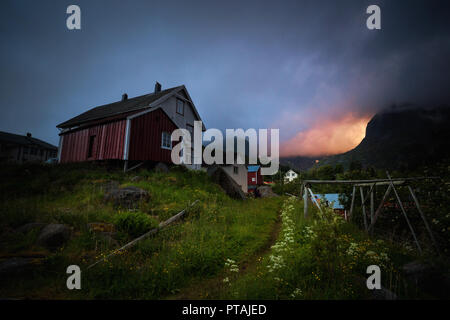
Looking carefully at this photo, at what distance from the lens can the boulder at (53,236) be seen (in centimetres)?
477

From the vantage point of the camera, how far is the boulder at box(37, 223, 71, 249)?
15.6ft

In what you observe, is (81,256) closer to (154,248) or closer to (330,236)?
(154,248)

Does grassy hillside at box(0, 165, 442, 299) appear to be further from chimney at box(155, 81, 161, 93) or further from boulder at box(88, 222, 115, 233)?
chimney at box(155, 81, 161, 93)

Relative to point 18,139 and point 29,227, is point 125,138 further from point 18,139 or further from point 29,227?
point 18,139

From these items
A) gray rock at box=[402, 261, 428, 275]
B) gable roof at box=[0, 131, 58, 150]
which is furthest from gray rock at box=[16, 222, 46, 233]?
gable roof at box=[0, 131, 58, 150]

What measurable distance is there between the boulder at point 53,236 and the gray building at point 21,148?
44.0m

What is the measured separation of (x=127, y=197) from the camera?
8594mm

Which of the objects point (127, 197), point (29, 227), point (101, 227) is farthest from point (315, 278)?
point (127, 197)

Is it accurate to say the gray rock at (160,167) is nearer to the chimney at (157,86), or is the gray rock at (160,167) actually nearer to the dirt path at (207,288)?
the dirt path at (207,288)

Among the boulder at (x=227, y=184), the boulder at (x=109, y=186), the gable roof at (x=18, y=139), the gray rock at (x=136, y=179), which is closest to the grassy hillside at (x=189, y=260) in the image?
the boulder at (x=109, y=186)

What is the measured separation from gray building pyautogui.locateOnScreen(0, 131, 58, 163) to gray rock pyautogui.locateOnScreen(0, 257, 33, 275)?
4511cm
